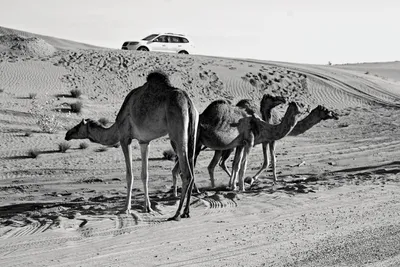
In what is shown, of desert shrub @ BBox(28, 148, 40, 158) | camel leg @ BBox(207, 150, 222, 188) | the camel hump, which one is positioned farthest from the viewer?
desert shrub @ BBox(28, 148, 40, 158)

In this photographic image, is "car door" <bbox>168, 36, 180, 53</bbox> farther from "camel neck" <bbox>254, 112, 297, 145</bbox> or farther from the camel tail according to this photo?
the camel tail

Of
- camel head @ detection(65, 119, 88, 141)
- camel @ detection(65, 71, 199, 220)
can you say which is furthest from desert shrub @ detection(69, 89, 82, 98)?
camel @ detection(65, 71, 199, 220)

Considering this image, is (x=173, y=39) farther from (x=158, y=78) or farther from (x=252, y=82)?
(x=158, y=78)

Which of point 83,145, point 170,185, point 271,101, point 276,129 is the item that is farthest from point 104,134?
point 83,145

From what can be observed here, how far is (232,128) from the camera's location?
53.8 feet

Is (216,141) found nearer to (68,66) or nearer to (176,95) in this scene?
(176,95)

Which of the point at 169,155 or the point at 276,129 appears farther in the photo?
the point at 169,155

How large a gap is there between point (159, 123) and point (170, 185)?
19.3 ft

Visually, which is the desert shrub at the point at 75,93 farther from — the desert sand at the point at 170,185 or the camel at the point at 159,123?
the camel at the point at 159,123

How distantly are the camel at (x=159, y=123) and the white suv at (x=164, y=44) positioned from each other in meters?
31.6

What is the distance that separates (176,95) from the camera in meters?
12.5

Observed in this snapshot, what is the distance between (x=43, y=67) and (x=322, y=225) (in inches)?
1053

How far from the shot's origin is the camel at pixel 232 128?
16156 millimetres

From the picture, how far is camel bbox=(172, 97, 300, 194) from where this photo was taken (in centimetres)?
1616
